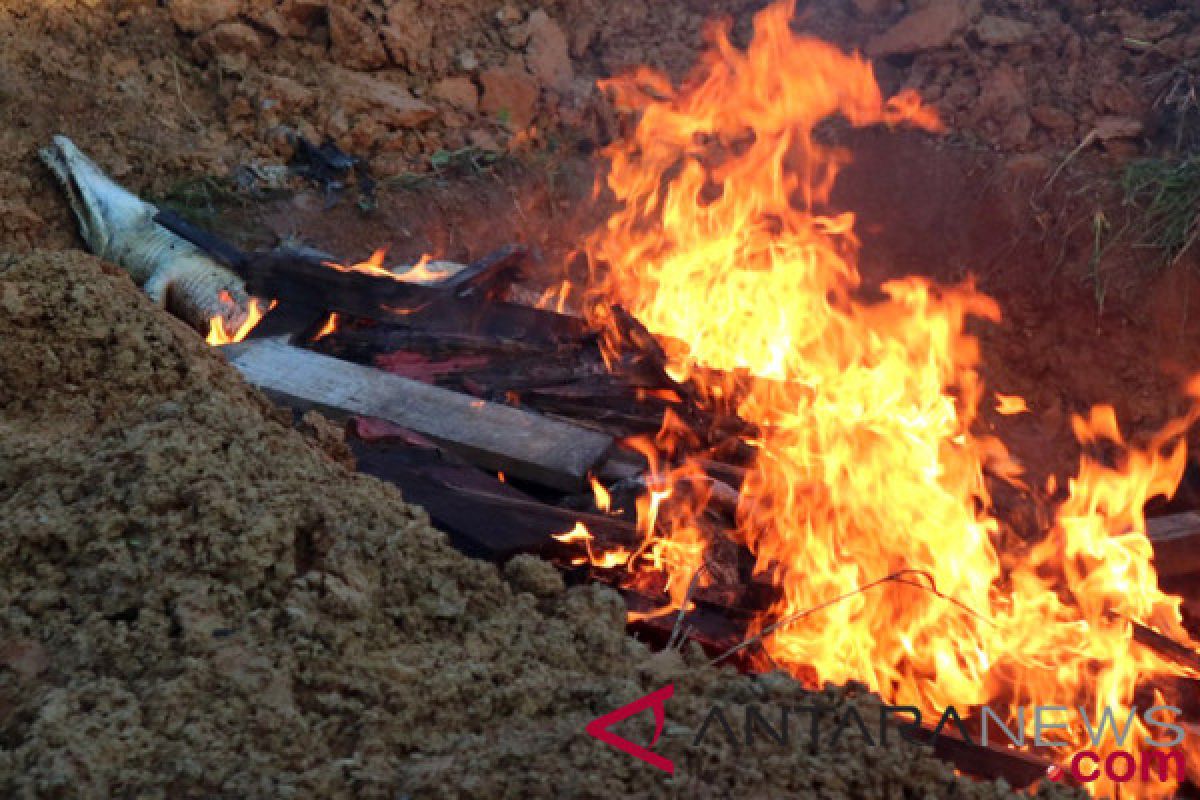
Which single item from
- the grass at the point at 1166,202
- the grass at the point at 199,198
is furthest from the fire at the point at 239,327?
the grass at the point at 1166,202

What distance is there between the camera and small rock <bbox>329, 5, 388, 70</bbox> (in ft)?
24.1

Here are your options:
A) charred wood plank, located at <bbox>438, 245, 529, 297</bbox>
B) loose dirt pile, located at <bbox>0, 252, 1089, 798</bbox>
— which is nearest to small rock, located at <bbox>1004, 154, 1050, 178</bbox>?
charred wood plank, located at <bbox>438, 245, 529, 297</bbox>

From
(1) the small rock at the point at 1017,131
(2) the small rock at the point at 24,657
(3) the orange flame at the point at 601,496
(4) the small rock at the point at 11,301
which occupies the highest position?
(1) the small rock at the point at 1017,131

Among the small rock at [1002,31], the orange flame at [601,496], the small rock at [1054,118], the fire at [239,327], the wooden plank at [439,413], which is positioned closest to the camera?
the orange flame at [601,496]

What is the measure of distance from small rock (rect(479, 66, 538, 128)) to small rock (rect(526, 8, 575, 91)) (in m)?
0.23

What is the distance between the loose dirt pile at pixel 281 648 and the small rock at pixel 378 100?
16.0ft

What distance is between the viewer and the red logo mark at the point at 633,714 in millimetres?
1869

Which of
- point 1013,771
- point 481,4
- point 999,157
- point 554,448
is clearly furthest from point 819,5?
point 1013,771

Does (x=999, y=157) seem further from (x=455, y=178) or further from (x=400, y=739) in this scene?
(x=400, y=739)

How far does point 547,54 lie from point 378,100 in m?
1.71

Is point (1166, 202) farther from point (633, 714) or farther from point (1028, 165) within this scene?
point (633, 714)

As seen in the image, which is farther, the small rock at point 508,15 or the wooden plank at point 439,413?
the small rock at point 508,15

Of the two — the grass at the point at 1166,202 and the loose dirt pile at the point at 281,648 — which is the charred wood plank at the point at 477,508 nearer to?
the loose dirt pile at the point at 281,648

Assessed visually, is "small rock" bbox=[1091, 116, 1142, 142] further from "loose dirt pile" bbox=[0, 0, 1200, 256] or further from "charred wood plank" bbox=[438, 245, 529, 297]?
"charred wood plank" bbox=[438, 245, 529, 297]
